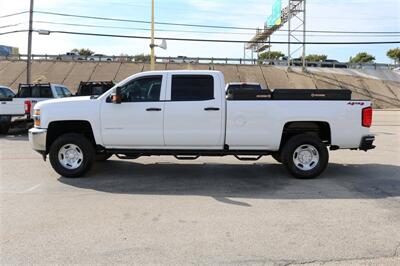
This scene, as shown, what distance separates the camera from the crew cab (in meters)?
15.7

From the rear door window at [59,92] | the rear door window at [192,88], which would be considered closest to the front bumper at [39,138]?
the rear door window at [192,88]

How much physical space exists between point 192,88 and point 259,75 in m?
39.6

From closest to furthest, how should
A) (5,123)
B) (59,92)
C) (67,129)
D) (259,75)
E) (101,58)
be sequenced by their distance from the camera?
(67,129)
(5,123)
(59,92)
(259,75)
(101,58)

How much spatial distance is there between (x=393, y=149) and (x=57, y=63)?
4278cm

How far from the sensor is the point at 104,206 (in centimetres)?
645

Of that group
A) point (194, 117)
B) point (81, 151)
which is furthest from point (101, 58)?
point (194, 117)

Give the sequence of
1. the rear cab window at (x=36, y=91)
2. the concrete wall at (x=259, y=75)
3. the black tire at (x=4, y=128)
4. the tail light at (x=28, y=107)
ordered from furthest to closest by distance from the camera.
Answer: the concrete wall at (x=259, y=75) < the rear cab window at (x=36, y=91) < the black tire at (x=4, y=128) < the tail light at (x=28, y=107)

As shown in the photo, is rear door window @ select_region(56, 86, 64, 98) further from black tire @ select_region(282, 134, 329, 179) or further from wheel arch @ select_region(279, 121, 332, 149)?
black tire @ select_region(282, 134, 329, 179)

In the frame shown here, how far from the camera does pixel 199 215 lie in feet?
19.6

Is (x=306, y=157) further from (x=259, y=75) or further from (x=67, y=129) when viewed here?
(x=259, y=75)

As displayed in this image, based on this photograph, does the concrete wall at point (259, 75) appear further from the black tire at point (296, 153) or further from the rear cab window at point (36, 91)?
the black tire at point (296, 153)

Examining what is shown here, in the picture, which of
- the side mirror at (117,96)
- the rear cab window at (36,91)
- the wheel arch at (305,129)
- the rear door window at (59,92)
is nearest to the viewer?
the side mirror at (117,96)

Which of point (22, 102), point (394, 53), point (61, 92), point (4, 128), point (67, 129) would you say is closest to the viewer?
point (67, 129)

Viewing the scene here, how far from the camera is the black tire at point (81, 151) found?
27.3 ft
